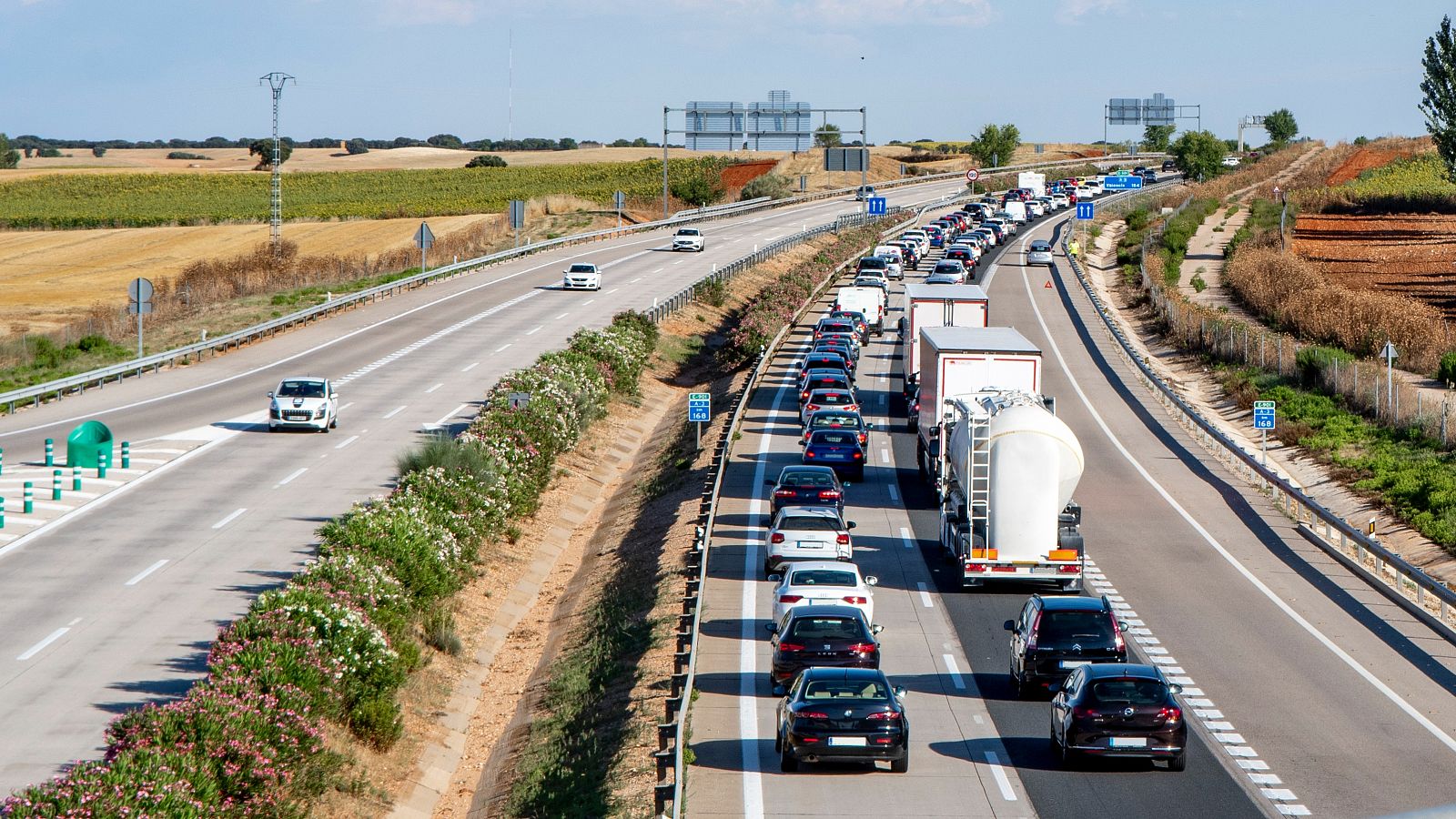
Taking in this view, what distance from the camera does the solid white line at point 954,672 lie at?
2383 centimetres

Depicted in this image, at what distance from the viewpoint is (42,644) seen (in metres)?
25.8

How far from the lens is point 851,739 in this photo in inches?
750

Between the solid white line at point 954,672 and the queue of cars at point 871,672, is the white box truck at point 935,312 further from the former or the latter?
the solid white line at point 954,672

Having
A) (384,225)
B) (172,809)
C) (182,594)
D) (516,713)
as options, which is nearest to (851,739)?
(172,809)

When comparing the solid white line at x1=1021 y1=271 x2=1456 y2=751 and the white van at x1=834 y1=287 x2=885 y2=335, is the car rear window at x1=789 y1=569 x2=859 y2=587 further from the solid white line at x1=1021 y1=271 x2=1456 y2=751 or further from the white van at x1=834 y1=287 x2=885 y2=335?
the white van at x1=834 y1=287 x2=885 y2=335

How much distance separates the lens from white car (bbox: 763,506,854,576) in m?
30.3

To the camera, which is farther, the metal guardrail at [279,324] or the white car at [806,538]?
the metal guardrail at [279,324]

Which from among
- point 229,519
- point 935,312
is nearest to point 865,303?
point 935,312

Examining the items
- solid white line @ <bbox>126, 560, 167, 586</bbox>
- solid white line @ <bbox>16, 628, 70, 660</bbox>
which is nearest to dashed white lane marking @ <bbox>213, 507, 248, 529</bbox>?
solid white line @ <bbox>126, 560, 167, 586</bbox>

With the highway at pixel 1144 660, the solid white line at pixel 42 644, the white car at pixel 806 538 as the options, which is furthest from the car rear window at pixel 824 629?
the solid white line at pixel 42 644

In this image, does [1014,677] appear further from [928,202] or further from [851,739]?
[928,202]

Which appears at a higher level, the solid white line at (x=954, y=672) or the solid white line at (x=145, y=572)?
the solid white line at (x=145, y=572)

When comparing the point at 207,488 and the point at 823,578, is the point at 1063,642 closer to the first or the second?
the point at 823,578

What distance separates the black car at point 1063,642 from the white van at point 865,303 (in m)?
46.8
